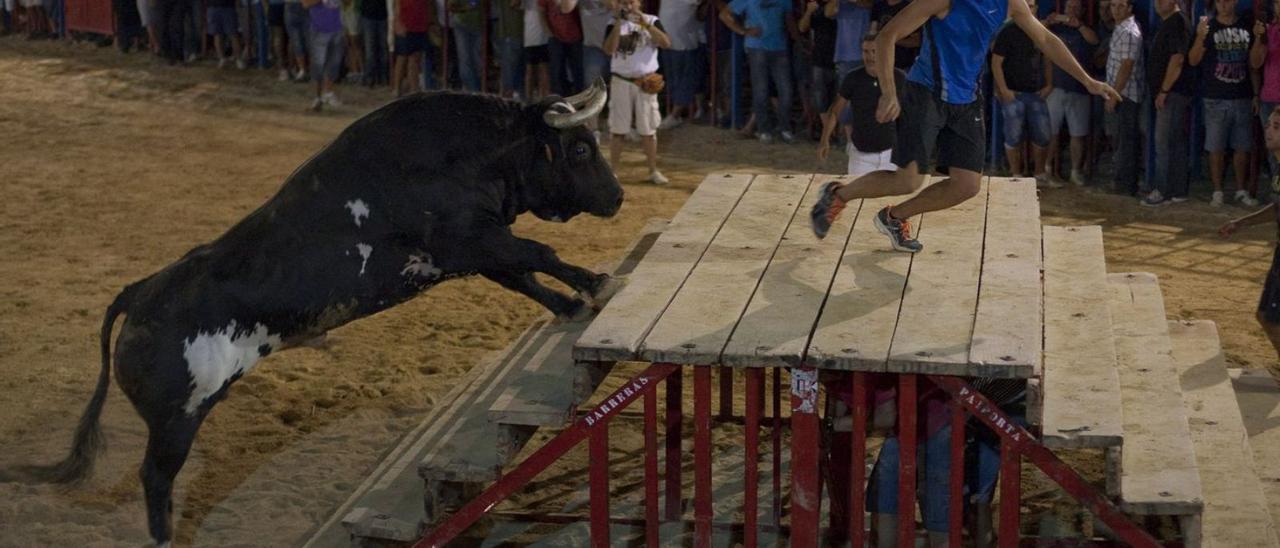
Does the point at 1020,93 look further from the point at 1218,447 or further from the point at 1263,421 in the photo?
the point at 1218,447

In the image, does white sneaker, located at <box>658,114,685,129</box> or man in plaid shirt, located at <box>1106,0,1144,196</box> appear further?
white sneaker, located at <box>658,114,685,129</box>

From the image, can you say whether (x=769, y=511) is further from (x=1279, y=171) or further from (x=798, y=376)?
(x=1279, y=171)

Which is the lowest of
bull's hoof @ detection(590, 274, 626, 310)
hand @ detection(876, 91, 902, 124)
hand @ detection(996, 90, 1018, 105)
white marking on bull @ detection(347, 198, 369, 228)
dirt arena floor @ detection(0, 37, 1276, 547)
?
dirt arena floor @ detection(0, 37, 1276, 547)

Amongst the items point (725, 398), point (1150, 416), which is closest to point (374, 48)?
point (725, 398)

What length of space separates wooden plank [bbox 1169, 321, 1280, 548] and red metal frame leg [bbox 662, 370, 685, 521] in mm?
1991

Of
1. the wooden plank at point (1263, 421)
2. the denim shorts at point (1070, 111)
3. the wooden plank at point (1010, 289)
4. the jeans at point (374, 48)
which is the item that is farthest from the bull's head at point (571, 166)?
the jeans at point (374, 48)

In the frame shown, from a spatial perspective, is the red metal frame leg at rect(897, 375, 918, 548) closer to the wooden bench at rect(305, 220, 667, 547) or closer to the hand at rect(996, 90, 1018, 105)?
the wooden bench at rect(305, 220, 667, 547)

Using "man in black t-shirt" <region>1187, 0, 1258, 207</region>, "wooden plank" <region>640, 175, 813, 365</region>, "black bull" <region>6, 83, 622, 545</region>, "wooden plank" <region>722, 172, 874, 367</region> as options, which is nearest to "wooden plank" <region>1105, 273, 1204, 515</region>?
"wooden plank" <region>722, 172, 874, 367</region>

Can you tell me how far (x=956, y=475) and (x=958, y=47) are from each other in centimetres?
200

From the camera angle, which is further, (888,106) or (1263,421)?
(1263,421)

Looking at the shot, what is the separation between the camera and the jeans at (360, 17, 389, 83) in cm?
1994

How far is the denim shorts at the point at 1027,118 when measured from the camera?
14.2 m

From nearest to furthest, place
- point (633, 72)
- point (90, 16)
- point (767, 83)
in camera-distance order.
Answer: point (633, 72) → point (767, 83) → point (90, 16)

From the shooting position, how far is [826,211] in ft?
24.3
